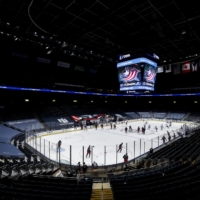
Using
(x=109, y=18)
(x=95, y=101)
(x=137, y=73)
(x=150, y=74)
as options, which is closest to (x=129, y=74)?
(x=137, y=73)

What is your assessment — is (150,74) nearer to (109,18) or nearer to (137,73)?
(137,73)

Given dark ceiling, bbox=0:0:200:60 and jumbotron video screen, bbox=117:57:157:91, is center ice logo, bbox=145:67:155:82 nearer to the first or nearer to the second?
jumbotron video screen, bbox=117:57:157:91

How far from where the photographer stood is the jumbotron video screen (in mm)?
16859

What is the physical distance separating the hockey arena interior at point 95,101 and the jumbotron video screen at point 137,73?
0.11 metres

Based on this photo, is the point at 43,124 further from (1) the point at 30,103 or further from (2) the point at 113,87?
(2) the point at 113,87

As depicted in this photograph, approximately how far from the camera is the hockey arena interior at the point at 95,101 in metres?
5.74

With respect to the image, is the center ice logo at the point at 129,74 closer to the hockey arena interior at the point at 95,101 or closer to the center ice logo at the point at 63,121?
the hockey arena interior at the point at 95,101

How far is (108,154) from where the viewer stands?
39.7 ft

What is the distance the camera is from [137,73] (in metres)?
17.1

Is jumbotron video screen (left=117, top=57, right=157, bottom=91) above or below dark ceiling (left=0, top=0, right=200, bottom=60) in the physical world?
below

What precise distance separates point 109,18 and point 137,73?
880 cm

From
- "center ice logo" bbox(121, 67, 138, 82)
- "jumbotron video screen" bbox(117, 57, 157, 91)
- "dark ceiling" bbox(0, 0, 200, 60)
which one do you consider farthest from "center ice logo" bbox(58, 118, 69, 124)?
"dark ceiling" bbox(0, 0, 200, 60)

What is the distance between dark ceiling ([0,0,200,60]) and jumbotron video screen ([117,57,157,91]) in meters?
2.26

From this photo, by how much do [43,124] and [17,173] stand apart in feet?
52.7
